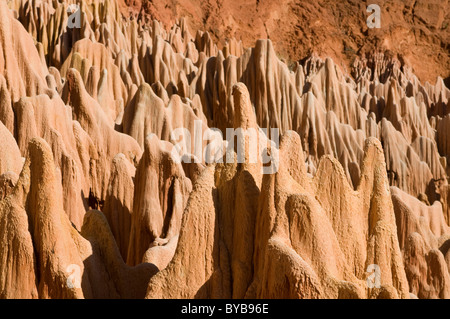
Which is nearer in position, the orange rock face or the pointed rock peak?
the orange rock face

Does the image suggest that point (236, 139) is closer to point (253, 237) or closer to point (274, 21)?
point (253, 237)

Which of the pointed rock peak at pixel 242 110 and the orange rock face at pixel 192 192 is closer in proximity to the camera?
the orange rock face at pixel 192 192

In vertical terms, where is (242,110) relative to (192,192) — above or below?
above

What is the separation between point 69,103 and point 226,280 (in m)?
7.90

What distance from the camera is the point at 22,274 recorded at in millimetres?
6574

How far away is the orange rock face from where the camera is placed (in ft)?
21.4

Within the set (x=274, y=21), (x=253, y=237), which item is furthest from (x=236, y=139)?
(x=274, y=21)

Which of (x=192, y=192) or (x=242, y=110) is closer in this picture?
(x=192, y=192)

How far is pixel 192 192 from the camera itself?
6.87 m

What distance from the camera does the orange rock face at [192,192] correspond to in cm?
652
